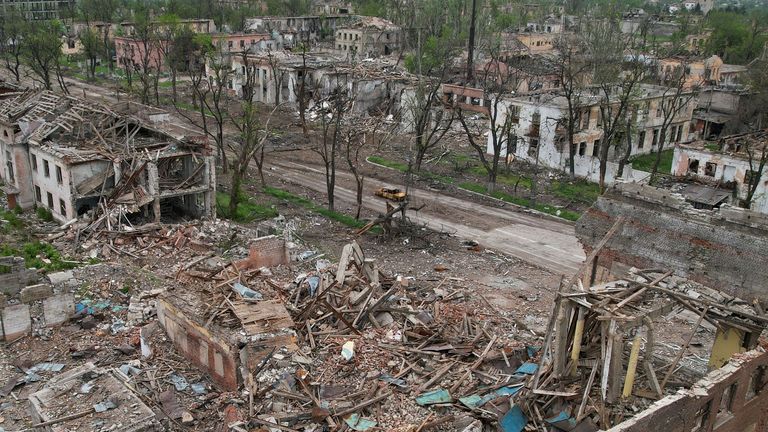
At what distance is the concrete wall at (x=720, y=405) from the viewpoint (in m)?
12.8

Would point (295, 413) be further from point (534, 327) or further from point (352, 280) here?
point (534, 327)

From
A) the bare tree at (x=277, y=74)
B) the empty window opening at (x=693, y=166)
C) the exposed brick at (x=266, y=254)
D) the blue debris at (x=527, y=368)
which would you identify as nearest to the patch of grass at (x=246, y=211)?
the exposed brick at (x=266, y=254)

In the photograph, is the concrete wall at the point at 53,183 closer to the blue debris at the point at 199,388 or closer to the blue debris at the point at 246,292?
the blue debris at the point at 246,292

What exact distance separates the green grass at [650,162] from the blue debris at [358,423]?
37.0 meters

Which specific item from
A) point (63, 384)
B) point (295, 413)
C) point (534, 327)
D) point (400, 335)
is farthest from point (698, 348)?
point (63, 384)

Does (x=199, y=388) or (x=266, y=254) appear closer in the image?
(x=199, y=388)

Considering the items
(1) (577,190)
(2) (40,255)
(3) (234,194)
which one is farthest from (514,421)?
(1) (577,190)

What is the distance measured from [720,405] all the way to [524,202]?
2366 centimetres

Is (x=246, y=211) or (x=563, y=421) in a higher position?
(x=563, y=421)

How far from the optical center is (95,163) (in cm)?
3064

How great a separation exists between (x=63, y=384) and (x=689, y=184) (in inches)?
1295

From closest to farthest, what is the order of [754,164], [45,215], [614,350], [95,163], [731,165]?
[614,350] → [95,163] → [45,215] → [754,164] → [731,165]

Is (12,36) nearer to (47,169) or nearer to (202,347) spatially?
(47,169)

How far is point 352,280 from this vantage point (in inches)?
874
